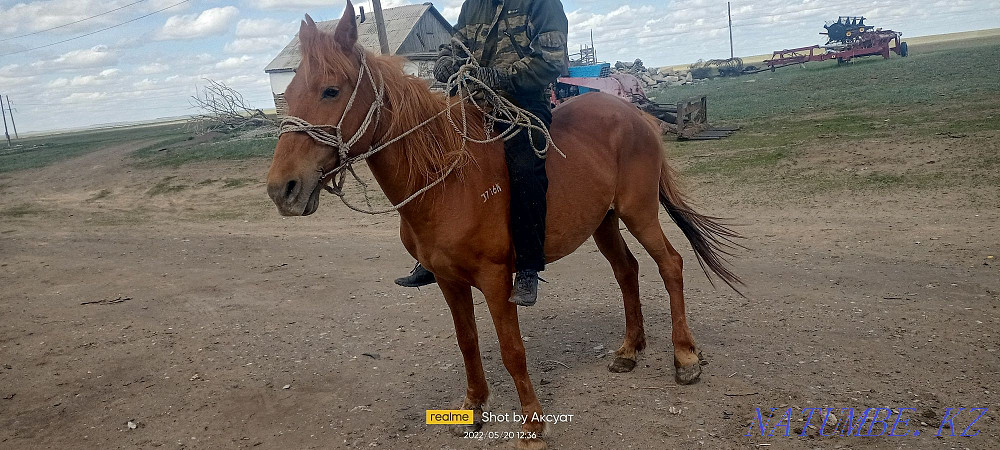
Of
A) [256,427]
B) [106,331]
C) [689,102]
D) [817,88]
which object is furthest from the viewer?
[817,88]

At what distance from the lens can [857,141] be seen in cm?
1276

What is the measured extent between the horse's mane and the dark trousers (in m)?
0.30

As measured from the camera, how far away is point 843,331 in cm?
505

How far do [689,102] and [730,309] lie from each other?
44.8 feet

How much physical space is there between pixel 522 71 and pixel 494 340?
8.40ft

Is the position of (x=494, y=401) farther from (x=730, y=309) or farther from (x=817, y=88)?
(x=817, y=88)

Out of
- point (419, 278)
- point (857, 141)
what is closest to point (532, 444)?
point (419, 278)

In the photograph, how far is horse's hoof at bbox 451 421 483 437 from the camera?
419cm

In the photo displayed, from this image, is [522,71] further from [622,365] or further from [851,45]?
[851,45]

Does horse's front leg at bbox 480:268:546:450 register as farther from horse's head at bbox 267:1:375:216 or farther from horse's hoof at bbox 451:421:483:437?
horse's head at bbox 267:1:375:216

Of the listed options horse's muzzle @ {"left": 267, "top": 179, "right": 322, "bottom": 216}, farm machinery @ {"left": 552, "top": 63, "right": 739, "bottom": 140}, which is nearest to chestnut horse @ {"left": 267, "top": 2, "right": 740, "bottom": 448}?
horse's muzzle @ {"left": 267, "top": 179, "right": 322, "bottom": 216}

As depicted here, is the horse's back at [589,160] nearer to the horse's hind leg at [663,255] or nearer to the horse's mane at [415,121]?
the horse's hind leg at [663,255]

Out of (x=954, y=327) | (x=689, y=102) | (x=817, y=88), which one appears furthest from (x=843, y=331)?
(x=817, y=88)

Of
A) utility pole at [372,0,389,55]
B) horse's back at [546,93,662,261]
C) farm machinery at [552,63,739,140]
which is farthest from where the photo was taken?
farm machinery at [552,63,739,140]
